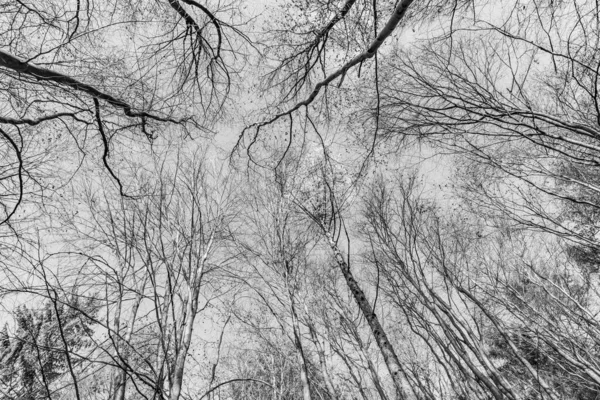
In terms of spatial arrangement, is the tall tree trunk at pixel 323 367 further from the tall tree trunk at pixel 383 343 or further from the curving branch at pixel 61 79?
the curving branch at pixel 61 79

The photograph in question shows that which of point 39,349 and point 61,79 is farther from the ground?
point 61,79

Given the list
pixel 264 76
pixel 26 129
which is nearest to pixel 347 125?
pixel 264 76

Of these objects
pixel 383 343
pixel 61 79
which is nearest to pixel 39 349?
pixel 61 79

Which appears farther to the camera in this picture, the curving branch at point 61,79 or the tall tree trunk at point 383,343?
the tall tree trunk at point 383,343

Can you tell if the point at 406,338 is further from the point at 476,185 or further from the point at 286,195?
the point at 286,195

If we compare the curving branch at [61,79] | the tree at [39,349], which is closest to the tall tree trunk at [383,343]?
the tree at [39,349]

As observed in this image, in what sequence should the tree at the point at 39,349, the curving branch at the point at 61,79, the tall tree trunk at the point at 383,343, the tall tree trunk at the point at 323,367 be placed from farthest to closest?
the tall tree trunk at the point at 323,367
the tall tree trunk at the point at 383,343
the curving branch at the point at 61,79
the tree at the point at 39,349

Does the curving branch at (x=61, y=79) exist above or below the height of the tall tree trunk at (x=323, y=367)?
above

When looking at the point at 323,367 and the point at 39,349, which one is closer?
the point at 39,349

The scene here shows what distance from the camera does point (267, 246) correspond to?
5.67 m

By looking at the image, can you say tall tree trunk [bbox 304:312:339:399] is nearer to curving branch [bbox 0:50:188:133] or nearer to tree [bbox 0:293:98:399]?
tree [bbox 0:293:98:399]

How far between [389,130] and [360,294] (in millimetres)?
2790

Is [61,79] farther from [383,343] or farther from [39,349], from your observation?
[383,343]

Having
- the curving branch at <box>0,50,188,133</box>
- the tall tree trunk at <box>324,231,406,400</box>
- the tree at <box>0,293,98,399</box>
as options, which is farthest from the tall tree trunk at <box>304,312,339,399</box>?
the curving branch at <box>0,50,188,133</box>
